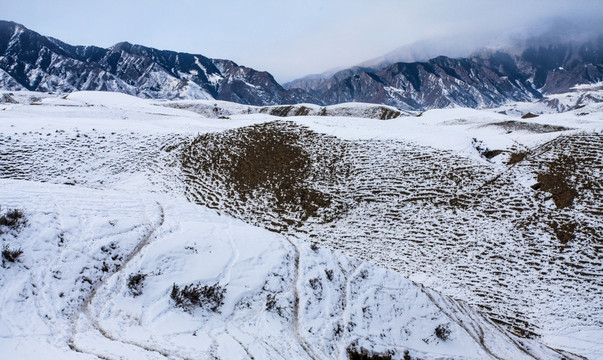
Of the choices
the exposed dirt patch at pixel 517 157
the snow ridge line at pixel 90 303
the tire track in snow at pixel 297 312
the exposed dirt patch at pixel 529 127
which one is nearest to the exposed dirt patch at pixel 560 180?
the exposed dirt patch at pixel 517 157

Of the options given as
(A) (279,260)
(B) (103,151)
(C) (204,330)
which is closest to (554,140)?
(A) (279,260)

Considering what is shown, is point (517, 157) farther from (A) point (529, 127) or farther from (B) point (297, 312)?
(A) point (529, 127)

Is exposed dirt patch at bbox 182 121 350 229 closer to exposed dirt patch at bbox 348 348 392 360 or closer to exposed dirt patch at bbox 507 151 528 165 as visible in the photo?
exposed dirt patch at bbox 348 348 392 360

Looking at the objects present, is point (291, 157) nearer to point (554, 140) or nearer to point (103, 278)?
point (103, 278)

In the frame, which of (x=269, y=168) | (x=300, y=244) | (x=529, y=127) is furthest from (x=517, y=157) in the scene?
(x=529, y=127)

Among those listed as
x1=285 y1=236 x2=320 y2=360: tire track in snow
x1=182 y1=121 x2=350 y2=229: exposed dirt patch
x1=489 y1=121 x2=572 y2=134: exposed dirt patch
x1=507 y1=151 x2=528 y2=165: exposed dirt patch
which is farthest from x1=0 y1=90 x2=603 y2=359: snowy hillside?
x1=489 y1=121 x2=572 y2=134: exposed dirt patch

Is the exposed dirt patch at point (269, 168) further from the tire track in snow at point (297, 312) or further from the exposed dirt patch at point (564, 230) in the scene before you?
the exposed dirt patch at point (564, 230)
